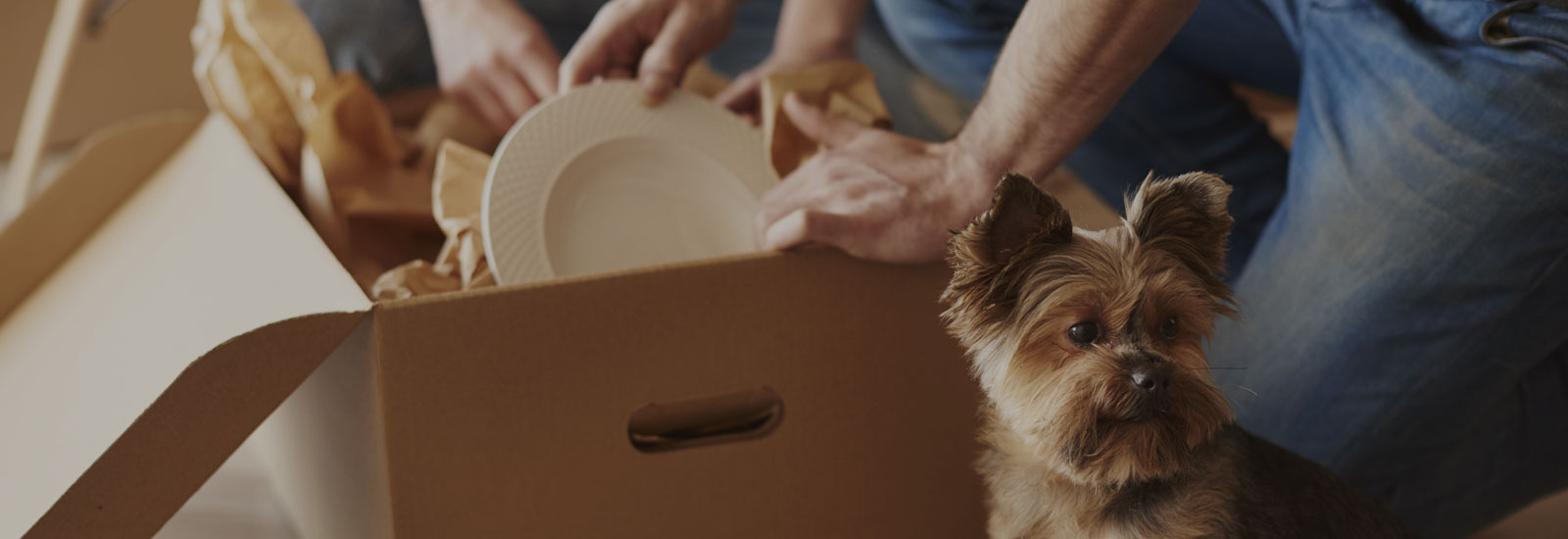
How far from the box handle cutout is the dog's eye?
13.8 inches

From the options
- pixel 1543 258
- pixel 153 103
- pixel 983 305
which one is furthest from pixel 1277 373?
pixel 153 103

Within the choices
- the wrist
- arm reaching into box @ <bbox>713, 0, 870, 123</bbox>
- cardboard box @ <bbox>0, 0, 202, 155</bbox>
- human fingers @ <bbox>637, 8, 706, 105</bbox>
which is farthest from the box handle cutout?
cardboard box @ <bbox>0, 0, 202, 155</bbox>

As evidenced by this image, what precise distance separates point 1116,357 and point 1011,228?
116mm

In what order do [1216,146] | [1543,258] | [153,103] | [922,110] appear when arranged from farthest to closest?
[153,103], [922,110], [1216,146], [1543,258]

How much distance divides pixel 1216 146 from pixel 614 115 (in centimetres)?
88

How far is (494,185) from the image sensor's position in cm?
112

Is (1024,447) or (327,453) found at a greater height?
(327,453)

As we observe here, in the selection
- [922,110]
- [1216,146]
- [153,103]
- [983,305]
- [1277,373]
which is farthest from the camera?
[153,103]

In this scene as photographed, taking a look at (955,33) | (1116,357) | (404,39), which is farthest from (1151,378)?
(404,39)

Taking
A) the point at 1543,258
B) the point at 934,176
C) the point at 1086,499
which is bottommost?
the point at 1543,258

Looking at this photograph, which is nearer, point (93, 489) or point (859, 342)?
point (93, 489)

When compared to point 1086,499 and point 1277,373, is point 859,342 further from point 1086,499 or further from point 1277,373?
point 1277,373

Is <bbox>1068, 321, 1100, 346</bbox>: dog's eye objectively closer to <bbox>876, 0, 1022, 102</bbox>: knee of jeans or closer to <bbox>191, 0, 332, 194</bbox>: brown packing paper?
<bbox>876, 0, 1022, 102</bbox>: knee of jeans

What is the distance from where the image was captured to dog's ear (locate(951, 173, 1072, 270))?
0.72m
